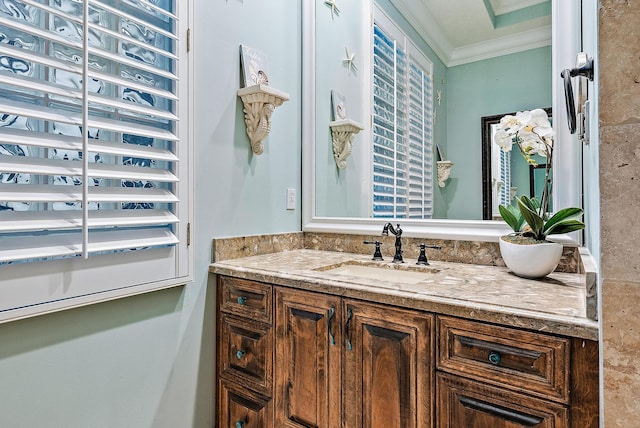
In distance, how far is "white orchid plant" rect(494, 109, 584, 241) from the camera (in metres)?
1.24

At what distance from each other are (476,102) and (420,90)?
11.2 inches

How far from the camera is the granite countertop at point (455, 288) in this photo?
877 millimetres

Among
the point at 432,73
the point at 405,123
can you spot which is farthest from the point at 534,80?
the point at 405,123

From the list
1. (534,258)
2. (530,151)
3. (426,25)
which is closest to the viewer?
(534,258)

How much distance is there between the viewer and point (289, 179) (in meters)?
2.02

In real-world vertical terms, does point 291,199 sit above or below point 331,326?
above

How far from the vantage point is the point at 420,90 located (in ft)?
5.82

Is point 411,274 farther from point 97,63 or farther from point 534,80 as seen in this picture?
point 97,63

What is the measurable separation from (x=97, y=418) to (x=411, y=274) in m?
1.28

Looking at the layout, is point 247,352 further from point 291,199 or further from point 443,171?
point 443,171

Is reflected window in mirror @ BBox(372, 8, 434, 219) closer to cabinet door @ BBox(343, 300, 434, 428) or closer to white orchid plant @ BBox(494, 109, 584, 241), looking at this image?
white orchid plant @ BBox(494, 109, 584, 241)

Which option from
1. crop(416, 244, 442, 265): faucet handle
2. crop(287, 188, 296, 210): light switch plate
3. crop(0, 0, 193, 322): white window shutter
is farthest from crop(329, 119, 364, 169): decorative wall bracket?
crop(0, 0, 193, 322): white window shutter

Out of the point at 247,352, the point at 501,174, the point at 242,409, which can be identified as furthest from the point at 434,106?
the point at 242,409

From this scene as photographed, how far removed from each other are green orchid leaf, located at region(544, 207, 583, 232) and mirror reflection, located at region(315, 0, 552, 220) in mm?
299
